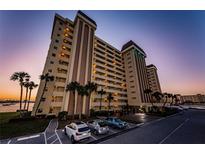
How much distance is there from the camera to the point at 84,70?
37312 millimetres

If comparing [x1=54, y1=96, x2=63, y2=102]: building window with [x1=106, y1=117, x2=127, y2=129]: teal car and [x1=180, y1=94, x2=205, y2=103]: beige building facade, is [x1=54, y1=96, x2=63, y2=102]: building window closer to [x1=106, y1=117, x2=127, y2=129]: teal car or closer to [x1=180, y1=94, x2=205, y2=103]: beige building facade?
[x1=106, y1=117, x2=127, y2=129]: teal car

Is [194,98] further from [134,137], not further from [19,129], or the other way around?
[19,129]

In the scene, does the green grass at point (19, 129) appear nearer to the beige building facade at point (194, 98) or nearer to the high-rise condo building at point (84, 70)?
the high-rise condo building at point (84, 70)

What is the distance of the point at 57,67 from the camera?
3369 cm

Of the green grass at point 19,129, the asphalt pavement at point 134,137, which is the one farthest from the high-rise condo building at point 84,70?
the asphalt pavement at point 134,137

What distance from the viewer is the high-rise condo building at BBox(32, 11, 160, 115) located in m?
31.8

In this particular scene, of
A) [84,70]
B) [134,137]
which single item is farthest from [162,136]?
[84,70]

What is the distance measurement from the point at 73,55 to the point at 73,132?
2899 centimetres

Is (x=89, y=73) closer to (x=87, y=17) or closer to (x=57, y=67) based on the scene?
(x=57, y=67)

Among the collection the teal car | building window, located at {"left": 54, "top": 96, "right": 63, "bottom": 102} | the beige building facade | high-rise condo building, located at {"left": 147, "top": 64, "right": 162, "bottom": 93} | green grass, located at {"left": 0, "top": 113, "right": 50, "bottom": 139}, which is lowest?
green grass, located at {"left": 0, "top": 113, "right": 50, "bottom": 139}

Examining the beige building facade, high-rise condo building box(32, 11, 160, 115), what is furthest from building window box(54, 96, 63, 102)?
the beige building facade

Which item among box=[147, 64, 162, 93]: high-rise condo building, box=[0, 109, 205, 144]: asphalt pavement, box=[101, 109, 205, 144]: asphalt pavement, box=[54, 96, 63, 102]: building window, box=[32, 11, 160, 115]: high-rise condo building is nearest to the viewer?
box=[101, 109, 205, 144]: asphalt pavement
